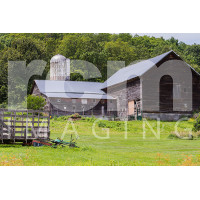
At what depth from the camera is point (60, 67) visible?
57.8 metres

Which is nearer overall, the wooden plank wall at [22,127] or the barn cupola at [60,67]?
the wooden plank wall at [22,127]

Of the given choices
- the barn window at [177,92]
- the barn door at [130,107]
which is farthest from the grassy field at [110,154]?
the barn window at [177,92]

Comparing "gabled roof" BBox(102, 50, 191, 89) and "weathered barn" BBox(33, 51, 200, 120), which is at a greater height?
"gabled roof" BBox(102, 50, 191, 89)

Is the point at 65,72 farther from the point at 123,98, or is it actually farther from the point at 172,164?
the point at 172,164

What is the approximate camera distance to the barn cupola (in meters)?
56.9

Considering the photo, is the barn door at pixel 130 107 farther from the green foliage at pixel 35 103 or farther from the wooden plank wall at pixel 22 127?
the wooden plank wall at pixel 22 127

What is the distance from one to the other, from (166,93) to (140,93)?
10.5ft

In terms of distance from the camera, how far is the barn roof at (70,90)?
1804 inches

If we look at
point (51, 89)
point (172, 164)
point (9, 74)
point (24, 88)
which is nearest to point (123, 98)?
point (51, 89)

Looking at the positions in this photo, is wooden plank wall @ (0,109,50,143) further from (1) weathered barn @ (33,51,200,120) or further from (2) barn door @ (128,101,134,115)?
(2) barn door @ (128,101,134,115)

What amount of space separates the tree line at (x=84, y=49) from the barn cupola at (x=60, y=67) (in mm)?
1122

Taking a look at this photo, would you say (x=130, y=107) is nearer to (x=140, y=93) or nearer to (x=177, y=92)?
(x=140, y=93)

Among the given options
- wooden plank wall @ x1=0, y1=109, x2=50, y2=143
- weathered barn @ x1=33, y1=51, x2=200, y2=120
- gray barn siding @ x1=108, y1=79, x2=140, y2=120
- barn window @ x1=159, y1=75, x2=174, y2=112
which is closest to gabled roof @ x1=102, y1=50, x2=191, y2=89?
weathered barn @ x1=33, y1=51, x2=200, y2=120

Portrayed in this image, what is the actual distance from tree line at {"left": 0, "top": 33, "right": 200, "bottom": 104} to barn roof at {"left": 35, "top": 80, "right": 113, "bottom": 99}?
7912 mm
